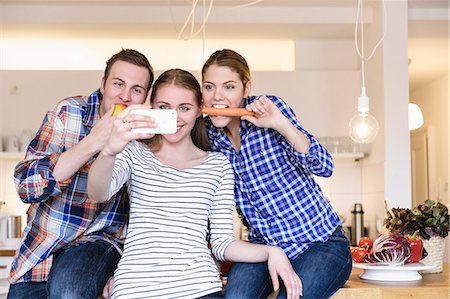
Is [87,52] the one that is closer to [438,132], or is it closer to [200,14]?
[200,14]

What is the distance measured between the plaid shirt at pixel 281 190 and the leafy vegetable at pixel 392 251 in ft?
0.58

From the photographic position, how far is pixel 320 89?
4.08 m

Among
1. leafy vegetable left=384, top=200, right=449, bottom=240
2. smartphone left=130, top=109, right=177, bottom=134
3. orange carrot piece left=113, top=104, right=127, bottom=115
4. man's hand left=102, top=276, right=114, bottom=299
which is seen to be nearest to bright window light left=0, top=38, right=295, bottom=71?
leafy vegetable left=384, top=200, right=449, bottom=240

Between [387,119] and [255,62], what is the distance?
1173mm

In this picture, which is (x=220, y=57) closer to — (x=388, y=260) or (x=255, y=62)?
(x=388, y=260)

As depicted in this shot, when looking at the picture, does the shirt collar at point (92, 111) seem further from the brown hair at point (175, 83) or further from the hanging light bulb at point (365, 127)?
the hanging light bulb at point (365, 127)

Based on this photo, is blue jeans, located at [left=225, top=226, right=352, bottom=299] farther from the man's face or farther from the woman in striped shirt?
the man's face

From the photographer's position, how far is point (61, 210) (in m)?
1.64

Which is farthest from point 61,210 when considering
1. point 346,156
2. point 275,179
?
point 346,156

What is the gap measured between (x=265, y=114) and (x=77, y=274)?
0.57 meters

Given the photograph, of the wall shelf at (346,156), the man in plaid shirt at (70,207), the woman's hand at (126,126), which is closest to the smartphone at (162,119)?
the woman's hand at (126,126)

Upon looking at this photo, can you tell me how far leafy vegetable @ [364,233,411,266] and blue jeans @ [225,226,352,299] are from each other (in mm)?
184

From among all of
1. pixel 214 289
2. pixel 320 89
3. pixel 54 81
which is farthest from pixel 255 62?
pixel 214 289

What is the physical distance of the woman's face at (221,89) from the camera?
1628 millimetres
